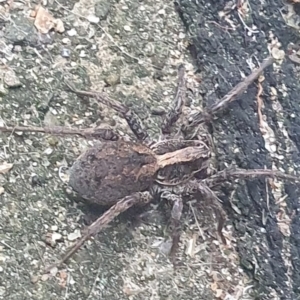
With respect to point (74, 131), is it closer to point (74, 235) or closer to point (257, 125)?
point (74, 235)

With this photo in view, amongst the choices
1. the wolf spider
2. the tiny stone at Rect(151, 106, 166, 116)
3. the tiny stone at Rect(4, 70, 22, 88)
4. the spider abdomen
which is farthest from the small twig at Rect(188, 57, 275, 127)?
the tiny stone at Rect(4, 70, 22, 88)

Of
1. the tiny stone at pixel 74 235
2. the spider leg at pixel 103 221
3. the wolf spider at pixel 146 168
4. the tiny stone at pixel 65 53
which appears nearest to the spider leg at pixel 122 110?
the wolf spider at pixel 146 168

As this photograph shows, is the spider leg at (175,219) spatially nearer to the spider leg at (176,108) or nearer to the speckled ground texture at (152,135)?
the speckled ground texture at (152,135)

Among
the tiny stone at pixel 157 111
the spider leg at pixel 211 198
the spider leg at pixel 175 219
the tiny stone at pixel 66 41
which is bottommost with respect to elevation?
the spider leg at pixel 175 219

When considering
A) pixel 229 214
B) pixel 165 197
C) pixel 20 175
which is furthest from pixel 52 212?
pixel 229 214

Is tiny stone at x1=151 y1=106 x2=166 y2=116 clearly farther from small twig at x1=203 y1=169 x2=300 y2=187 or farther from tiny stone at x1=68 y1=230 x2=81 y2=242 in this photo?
tiny stone at x1=68 y1=230 x2=81 y2=242
